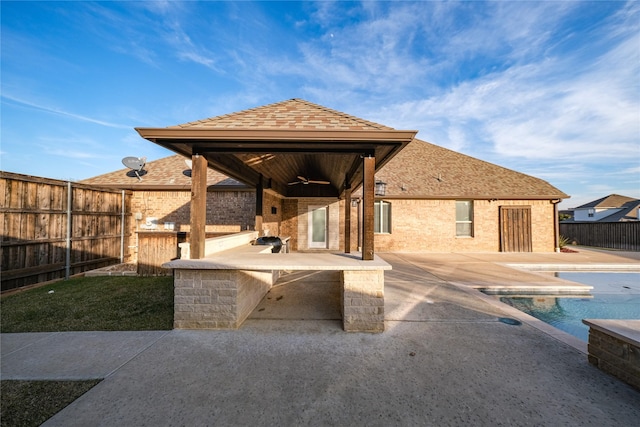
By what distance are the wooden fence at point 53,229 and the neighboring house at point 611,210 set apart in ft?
132

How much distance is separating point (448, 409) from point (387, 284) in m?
4.34

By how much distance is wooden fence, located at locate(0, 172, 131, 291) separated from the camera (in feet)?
Result: 19.4

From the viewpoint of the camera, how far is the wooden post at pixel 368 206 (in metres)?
4.27

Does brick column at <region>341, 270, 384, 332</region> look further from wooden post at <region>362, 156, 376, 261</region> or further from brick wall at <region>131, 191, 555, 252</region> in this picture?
brick wall at <region>131, 191, 555, 252</region>

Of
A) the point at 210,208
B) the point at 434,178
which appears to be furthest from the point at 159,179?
the point at 434,178

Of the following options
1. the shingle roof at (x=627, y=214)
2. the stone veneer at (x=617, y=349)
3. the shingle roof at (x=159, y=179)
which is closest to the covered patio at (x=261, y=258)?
the stone veneer at (x=617, y=349)

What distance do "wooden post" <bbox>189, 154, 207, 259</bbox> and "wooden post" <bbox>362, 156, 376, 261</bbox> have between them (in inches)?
110

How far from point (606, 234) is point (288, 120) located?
2210 cm

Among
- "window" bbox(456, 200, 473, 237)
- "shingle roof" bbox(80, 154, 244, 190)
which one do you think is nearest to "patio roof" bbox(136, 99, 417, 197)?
"shingle roof" bbox(80, 154, 244, 190)

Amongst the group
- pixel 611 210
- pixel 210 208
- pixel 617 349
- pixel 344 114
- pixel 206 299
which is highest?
pixel 344 114

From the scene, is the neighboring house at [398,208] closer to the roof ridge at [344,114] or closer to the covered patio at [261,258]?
the roof ridge at [344,114]

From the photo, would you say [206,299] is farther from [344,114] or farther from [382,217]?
[382,217]

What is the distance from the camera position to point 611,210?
26922 mm

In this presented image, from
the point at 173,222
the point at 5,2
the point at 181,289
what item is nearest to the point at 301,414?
the point at 181,289
